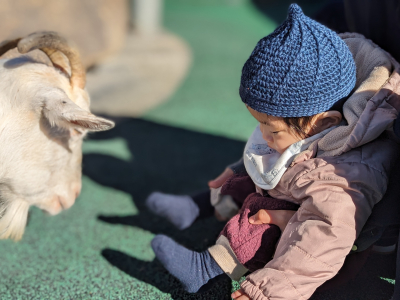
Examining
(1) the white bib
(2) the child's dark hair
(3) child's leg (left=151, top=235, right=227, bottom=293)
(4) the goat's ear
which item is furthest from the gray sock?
(2) the child's dark hair

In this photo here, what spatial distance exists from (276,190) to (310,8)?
5098mm

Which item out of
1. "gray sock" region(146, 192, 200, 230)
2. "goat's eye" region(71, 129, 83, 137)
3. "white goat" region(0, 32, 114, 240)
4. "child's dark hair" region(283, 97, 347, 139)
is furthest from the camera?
"gray sock" region(146, 192, 200, 230)

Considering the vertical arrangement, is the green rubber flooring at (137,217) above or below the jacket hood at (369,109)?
below

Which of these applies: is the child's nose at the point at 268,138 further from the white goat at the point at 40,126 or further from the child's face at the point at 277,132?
the white goat at the point at 40,126

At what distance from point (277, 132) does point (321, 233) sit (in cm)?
37

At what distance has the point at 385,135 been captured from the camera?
4.43ft

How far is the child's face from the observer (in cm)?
135

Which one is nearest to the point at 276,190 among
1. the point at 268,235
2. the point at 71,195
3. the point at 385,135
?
the point at 268,235

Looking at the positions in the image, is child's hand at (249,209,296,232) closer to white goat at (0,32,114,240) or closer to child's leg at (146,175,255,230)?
child's leg at (146,175,255,230)

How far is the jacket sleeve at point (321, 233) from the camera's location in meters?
1.17

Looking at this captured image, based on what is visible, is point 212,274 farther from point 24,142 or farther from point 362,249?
point 24,142

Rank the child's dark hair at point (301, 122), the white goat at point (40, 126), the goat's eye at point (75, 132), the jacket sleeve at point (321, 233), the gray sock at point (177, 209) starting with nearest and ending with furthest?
the jacket sleeve at point (321, 233), the child's dark hair at point (301, 122), the white goat at point (40, 126), the goat's eye at point (75, 132), the gray sock at point (177, 209)

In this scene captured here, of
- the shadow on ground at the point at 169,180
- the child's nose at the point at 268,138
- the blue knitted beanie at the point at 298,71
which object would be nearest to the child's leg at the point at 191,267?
the shadow on ground at the point at 169,180

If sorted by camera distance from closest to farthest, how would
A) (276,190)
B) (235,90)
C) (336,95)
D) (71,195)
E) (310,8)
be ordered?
(336,95)
(276,190)
(71,195)
(235,90)
(310,8)
